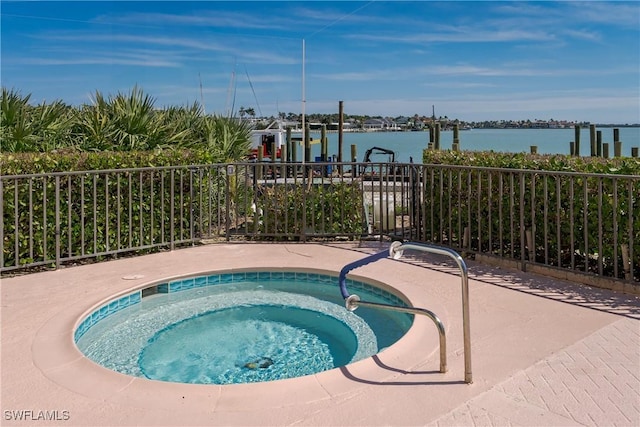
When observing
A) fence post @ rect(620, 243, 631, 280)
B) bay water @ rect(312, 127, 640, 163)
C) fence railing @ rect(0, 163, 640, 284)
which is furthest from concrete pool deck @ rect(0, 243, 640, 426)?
bay water @ rect(312, 127, 640, 163)

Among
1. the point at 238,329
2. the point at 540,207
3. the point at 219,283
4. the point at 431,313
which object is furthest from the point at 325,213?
the point at 431,313

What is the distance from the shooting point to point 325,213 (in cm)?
654

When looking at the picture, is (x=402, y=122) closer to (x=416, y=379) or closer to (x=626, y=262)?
(x=626, y=262)

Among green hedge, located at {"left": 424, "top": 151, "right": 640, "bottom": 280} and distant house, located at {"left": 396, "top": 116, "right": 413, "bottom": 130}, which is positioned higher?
distant house, located at {"left": 396, "top": 116, "right": 413, "bottom": 130}

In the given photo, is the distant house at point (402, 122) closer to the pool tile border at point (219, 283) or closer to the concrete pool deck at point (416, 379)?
the pool tile border at point (219, 283)

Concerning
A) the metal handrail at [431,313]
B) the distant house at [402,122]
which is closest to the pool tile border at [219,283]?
the metal handrail at [431,313]

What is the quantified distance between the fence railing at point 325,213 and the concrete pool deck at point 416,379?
700mm

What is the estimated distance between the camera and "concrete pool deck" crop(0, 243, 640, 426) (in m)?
2.20

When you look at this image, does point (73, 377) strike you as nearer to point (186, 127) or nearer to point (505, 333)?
point (505, 333)

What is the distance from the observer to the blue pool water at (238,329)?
3.22 m

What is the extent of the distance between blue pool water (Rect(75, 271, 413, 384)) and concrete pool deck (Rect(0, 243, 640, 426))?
0.28m

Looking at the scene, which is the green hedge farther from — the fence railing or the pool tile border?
the pool tile border

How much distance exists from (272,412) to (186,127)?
658 cm

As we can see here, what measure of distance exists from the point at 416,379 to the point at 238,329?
179cm
